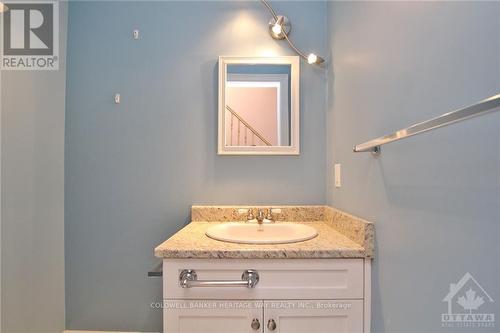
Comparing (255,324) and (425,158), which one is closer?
(425,158)

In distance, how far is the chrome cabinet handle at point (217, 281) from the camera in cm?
81

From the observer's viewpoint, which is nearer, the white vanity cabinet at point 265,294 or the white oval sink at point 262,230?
the white vanity cabinet at point 265,294

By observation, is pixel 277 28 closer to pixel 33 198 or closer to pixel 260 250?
pixel 260 250

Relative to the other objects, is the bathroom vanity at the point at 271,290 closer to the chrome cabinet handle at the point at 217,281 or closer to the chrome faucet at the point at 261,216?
the chrome cabinet handle at the point at 217,281

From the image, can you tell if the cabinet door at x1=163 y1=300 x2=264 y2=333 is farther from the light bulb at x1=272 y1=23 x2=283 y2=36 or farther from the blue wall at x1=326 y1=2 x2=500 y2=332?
the light bulb at x1=272 y1=23 x2=283 y2=36

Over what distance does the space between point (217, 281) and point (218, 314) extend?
0.41 ft

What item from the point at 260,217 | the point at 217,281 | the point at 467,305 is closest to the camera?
the point at 467,305

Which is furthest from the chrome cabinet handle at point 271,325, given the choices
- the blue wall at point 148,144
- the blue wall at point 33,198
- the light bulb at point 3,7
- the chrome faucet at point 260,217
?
the light bulb at point 3,7

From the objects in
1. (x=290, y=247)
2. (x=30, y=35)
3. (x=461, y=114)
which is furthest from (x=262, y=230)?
(x=30, y=35)

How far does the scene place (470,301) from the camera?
482mm

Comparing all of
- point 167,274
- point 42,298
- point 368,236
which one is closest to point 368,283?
point 368,236

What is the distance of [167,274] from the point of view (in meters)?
0.83

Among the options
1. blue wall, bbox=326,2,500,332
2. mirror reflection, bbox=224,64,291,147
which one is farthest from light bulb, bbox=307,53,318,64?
blue wall, bbox=326,2,500,332

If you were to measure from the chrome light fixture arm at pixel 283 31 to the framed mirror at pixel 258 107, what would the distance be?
0.23 feet
